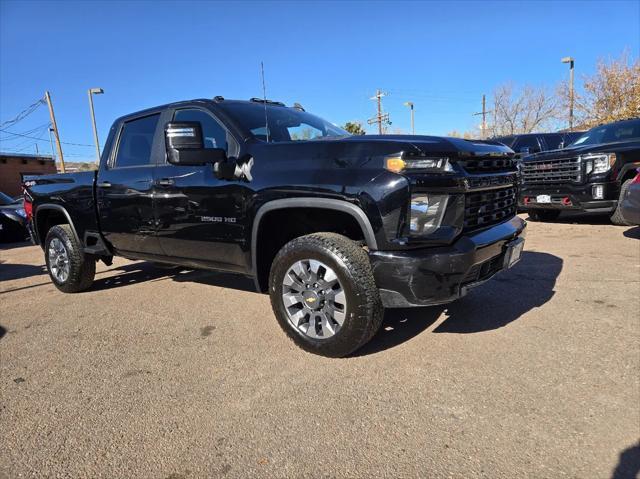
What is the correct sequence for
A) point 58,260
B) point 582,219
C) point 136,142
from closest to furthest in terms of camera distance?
point 136,142 < point 58,260 < point 582,219

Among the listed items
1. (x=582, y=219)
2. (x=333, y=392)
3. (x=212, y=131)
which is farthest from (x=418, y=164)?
(x=582, y=219)

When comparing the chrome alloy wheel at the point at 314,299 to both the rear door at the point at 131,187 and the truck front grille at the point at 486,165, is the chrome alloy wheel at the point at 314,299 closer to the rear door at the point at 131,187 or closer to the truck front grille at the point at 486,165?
the truck front grille at the point at 486,165

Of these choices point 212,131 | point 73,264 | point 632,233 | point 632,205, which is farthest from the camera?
point 632,233

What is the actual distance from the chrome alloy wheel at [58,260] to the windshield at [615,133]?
30.1 feet

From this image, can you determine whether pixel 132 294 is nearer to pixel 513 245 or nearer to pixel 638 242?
pixel 513 245

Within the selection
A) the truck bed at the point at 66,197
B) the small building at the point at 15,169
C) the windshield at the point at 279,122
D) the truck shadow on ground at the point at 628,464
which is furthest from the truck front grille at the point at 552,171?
the small building at the point at 15,169

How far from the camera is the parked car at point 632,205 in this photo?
571 centimetres

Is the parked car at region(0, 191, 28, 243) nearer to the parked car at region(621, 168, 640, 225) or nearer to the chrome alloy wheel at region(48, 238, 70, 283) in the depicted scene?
the chrome alloy wheel at region(48, 238, 70, 283)

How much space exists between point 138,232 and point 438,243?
A: 3.07 meters

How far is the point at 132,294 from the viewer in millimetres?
5281

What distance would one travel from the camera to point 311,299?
3.15m

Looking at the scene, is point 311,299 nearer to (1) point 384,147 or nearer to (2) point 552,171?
(1) point 384,147

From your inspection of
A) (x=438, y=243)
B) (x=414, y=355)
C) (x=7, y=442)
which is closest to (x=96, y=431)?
(x=7, y=442)

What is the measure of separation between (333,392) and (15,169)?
143 ft
